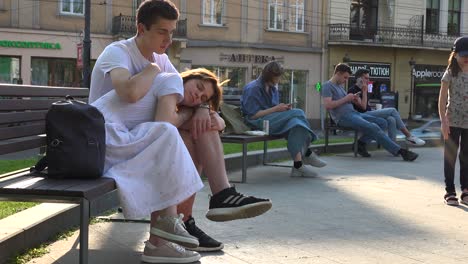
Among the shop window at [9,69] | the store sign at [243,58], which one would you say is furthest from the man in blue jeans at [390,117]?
the store sign at [243,58]

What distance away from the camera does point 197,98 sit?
12.5 ft

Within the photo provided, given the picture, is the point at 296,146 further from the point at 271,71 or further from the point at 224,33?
the point at 224,33

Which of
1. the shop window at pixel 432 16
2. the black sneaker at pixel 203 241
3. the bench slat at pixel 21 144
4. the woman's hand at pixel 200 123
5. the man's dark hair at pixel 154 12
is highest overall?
the shop window at pixel 432 16

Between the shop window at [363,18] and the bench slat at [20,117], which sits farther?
the shop window at [363,18]

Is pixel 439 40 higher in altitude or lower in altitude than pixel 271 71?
higher

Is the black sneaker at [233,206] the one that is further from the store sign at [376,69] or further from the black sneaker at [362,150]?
the store sign at [376,69]

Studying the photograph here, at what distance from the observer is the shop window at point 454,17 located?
124 ft

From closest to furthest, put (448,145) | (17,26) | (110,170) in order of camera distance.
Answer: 1. (110,170)
2. (448,145)
3. (17,26)

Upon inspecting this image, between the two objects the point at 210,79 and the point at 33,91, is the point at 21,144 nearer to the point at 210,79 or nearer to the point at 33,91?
the point at 33,91

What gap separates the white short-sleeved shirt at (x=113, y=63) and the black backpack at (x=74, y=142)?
536mm

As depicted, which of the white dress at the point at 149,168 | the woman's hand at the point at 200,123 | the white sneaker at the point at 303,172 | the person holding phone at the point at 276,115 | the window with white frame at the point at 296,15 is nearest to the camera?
the white dress at the point at 149,168

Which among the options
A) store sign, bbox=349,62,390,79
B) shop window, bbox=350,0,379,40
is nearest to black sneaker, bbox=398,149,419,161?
store sign, bbox=349,62,390,79

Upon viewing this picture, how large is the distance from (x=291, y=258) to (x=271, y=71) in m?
3.92

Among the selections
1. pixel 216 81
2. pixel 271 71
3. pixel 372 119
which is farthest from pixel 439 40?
pixel 216 81
